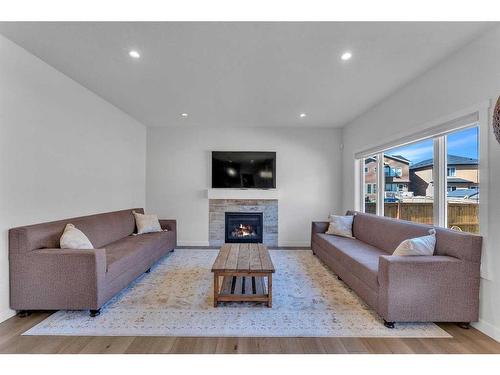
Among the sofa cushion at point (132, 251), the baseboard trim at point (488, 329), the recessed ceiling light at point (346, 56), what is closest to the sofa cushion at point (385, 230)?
the baseboard trim at point (488, 329)

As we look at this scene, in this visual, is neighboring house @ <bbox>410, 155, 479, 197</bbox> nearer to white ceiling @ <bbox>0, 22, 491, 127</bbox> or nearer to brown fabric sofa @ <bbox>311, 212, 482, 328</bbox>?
brown fabric sofa @ <bbox>311, 212, 482, 328</bbox>

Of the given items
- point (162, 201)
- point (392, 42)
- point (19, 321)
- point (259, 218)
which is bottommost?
point (19, 321)

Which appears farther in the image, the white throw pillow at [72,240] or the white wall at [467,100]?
the white throw pillow at [72,240]

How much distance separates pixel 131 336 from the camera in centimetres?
195

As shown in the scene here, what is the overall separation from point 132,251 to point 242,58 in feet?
8.50

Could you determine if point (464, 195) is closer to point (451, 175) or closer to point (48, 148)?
point (451, 175)

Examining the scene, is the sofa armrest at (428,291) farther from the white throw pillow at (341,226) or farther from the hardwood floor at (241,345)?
the white throw pillow at (341,226)

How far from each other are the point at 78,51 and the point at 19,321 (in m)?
2.59

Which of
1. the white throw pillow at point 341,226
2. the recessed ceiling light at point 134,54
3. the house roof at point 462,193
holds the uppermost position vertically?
the recessed ceiling light at point 134,54

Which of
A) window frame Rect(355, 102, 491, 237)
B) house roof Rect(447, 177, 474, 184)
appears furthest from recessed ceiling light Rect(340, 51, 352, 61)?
house roof Rect(447, 177, 474, 184)

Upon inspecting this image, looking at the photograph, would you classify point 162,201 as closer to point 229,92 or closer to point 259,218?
point 259,218

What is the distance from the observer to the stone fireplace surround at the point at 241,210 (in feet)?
16.9

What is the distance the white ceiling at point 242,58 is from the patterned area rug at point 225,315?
99.5 inches
